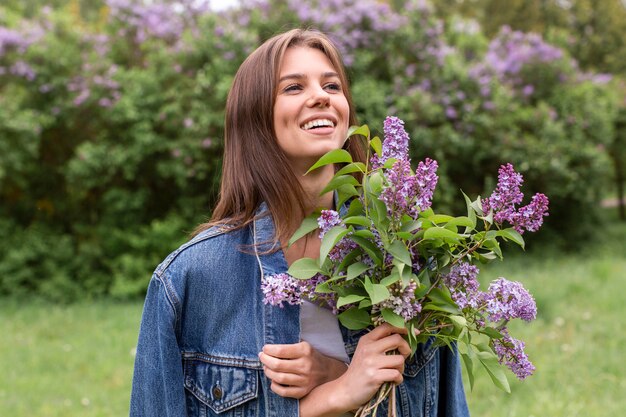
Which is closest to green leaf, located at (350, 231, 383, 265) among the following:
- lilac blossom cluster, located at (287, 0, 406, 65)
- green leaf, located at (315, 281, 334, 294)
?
green leaf, located at (315, 281, 334, 294)

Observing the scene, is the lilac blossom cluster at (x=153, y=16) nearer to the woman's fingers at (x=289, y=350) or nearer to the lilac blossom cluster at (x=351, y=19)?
the lilac blossom cluster at (x=351, y=19)

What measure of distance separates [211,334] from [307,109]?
0.57 meters

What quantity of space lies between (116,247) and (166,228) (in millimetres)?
654

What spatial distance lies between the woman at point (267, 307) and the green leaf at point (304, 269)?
180 mm

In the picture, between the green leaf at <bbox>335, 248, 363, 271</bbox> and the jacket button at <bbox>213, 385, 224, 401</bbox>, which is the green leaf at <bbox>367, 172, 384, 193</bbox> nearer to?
the green leaf at <bbox>335, 248, 363, 271</bbox>

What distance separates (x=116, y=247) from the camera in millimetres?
7078

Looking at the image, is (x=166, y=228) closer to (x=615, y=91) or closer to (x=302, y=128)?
(x=302, y=128)

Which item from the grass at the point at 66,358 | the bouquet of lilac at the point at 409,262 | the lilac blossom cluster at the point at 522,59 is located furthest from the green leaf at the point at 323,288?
the lilac blossom cluster at the point at 522,59

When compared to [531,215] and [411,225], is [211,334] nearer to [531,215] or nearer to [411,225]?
[411,225]

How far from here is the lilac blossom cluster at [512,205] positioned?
4.51ft

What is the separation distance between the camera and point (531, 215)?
1.38 m

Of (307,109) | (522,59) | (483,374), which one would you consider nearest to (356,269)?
(307,109)

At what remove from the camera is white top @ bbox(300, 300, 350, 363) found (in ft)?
5.16

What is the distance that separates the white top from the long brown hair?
0.21m
